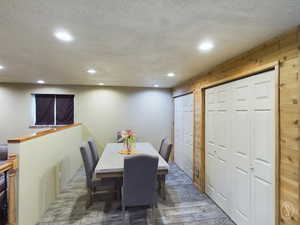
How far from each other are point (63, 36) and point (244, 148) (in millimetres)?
2550

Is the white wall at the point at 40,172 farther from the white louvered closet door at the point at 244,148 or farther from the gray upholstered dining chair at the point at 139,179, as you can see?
the white louvered closet door at the point at 244,148

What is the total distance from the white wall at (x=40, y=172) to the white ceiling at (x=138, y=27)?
1239 mm

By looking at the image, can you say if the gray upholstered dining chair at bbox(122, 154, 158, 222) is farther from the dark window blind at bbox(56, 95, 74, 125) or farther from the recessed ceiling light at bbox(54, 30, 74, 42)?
the dark window blind at bbox(56, 95, 74, 125)

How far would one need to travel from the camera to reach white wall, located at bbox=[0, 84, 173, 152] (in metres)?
4.81

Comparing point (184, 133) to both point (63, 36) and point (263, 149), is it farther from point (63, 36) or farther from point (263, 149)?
point (63, 36)

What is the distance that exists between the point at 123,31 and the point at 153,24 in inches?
12.7

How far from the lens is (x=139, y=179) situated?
216 centimetres

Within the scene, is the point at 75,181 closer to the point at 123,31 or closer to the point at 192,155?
the point at 192,155

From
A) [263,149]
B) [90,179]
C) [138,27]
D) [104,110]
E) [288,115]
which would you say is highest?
[138,27]

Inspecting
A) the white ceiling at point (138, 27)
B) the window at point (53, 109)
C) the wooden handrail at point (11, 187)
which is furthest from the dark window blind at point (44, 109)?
the wooden handrail at point (11, 187)

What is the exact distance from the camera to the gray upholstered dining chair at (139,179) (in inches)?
83.0

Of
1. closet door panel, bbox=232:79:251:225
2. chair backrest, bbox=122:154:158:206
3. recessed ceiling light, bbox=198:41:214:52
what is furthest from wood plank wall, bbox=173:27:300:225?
chair backrest, bbox=122:154:158:206

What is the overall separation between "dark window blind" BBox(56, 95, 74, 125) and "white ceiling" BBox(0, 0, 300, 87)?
2531 mm

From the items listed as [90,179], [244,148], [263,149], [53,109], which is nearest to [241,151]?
[244,148]
